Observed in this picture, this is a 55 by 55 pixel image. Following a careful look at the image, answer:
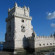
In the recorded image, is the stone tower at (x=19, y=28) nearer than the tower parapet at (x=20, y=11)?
Yes

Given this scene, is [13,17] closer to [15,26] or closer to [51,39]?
[15,26]

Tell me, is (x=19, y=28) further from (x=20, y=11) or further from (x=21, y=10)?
(x=21, y=10)

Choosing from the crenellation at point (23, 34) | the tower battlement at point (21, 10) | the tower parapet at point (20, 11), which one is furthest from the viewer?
the tower battlement at point (21, 10)

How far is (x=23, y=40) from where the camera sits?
1325 inches

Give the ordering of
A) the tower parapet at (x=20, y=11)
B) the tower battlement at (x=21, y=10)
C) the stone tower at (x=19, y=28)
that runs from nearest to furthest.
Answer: the stone tower at (x=19, y=28) < the tower parapet at (x=20, y=11) < the tower battlement at (x=21, y=10)

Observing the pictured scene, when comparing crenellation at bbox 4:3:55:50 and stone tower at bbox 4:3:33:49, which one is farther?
stone tower at bbox 4:3:33:49

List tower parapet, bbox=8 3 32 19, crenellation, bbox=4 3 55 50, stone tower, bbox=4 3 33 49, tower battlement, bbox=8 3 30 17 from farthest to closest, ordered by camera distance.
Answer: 1. tower battlement, bbox=8 3 30 17
2. tower parapet, bbox=8 3 32 19
3. stone tower, bbox=4 3 33 49
4. crenellation, bbox=4 3 55 50

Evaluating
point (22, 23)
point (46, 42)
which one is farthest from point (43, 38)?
point (22, 23)

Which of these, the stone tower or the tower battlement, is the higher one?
the tower battlement

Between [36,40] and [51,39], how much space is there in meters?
7.53

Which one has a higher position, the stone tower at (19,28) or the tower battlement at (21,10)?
the tower battlement at (21,10)

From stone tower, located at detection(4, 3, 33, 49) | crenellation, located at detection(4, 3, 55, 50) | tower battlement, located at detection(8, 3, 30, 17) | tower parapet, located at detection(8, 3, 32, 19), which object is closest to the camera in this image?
crenellation, located at detection(4, 3, 55, 50)

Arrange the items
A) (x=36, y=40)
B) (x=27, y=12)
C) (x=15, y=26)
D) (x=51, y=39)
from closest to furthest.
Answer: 1. (x=36, y=40)
2. (x=15, y=26)
3. (x=51, y=39)
4. (x=27, y=12)

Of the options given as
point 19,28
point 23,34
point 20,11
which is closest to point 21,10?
point 20,11
